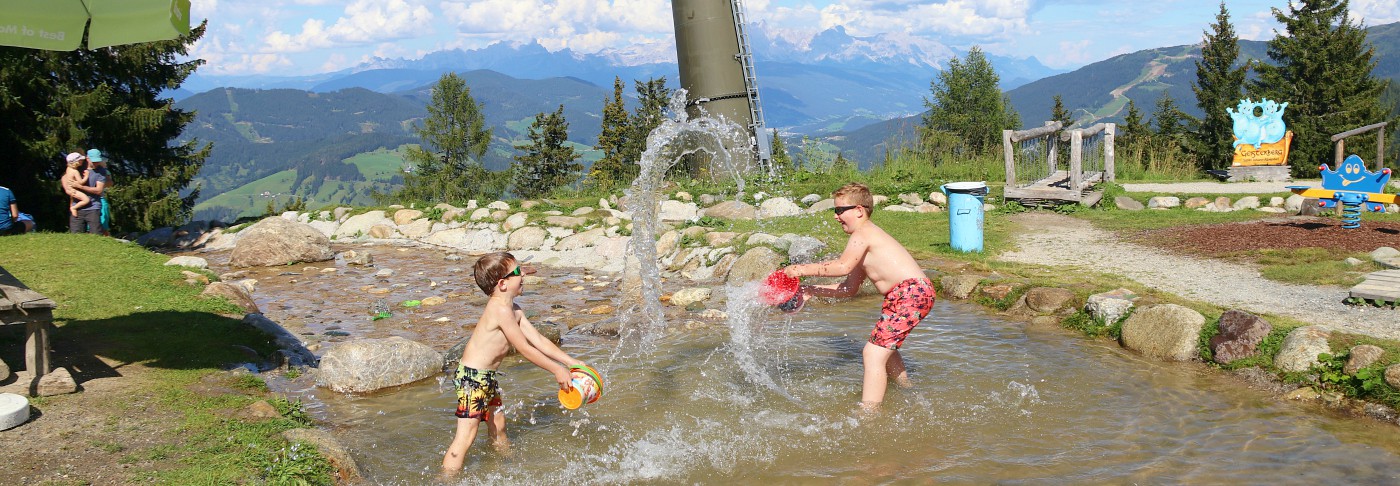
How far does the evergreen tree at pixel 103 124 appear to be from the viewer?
1761 cm

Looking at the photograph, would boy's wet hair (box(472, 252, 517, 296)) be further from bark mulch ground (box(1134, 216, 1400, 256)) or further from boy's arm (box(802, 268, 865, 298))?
bark mulch ground (box(1134, 216, 1400, 256))

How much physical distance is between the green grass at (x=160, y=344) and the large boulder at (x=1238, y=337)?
22.2 feet

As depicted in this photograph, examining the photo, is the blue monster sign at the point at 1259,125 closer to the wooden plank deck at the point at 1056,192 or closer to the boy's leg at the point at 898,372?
the wooden plank deck at the point at 1056,192

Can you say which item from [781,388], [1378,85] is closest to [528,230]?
[781,388]

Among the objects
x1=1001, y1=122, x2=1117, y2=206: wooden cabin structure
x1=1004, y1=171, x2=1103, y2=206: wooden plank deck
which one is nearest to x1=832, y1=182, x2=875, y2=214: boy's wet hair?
x1=1001, y1=122, x2=1117, y2=206: wooden cabin structure

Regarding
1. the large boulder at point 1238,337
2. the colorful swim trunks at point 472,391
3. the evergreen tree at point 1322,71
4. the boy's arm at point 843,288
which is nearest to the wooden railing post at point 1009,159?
the large boulder at point 1238,337

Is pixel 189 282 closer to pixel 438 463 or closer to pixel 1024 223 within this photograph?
pixel 438 463

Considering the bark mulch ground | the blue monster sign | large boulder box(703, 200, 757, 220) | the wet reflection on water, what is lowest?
the wet reflection on water

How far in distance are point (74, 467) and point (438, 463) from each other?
1992mm

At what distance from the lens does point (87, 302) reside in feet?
29.0

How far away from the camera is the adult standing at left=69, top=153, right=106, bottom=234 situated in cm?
1359

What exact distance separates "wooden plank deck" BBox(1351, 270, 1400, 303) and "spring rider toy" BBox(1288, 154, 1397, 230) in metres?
4.16

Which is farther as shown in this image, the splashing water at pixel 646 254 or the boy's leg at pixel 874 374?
the splashing water at pixel 646 254

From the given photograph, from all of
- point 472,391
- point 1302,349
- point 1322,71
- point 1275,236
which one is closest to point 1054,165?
point 1275,236
